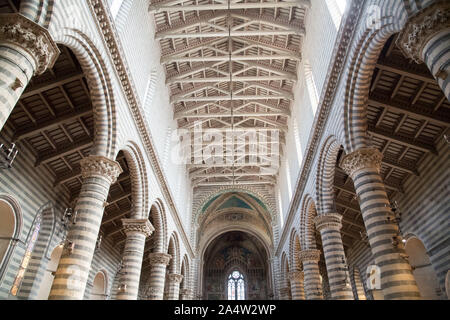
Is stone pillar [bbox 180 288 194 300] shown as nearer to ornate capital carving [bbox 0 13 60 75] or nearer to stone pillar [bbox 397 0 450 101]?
ornate capital carving [bbox 0 13 60 75]

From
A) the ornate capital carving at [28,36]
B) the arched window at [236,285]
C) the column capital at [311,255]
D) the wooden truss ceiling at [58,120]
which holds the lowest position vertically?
the ornate capital carving at [28,36]

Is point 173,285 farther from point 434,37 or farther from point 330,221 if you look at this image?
point 434,37

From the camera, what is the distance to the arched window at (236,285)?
1536 inches

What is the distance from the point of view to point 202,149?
25234 mm

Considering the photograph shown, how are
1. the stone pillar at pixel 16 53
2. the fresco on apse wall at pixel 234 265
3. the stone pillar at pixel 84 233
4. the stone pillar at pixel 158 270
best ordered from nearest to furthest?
1. the stone pillar at pixel 16 53
2. the stone pillar at pixel 84 233
3. the stone pillar at pixel 158 270
4. the fresco on apse wall at pixel 234 265

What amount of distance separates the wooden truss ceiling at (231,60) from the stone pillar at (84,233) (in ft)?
28.2

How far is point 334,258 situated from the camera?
42.0ft

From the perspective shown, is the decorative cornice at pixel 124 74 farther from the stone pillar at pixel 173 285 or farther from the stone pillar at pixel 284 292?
the stone pillar at pixel 284 292

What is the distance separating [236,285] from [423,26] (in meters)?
38.1

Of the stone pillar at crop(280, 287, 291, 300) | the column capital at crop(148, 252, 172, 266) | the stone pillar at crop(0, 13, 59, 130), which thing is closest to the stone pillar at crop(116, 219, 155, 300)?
the column capital at crop(148, 252, 172, 266)

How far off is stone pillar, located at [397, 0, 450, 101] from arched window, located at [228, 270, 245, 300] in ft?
122

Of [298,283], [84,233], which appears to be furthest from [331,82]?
[298,283]

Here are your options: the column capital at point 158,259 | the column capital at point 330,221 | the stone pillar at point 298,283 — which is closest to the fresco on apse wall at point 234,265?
the stone pillar at point 298,283
